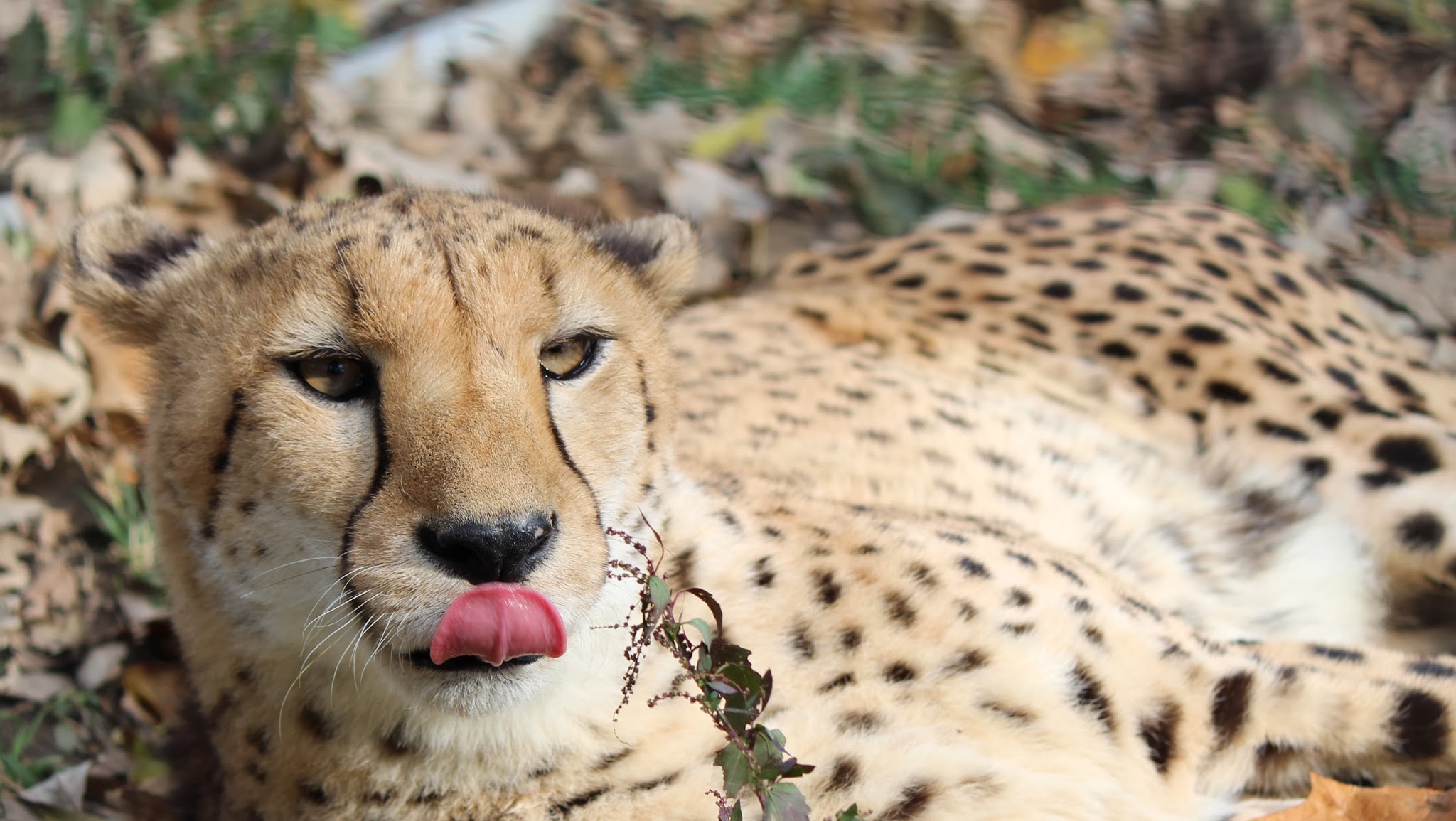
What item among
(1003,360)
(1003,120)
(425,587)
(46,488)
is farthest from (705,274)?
(425,587)

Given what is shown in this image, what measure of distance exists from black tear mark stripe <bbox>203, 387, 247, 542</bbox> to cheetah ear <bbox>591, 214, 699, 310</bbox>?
0.58 m

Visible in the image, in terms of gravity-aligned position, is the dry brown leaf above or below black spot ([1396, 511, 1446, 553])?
above

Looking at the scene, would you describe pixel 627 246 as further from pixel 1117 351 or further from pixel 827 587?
pixel 1117 351

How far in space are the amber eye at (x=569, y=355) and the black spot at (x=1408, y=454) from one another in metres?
2.03

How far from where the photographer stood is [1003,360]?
129 inches

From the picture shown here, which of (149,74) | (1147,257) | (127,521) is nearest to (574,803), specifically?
(127,521)

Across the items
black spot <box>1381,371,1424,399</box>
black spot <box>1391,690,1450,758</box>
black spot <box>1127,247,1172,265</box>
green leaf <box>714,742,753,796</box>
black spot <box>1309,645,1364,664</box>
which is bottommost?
black spot <box>1381,371,1424,399</box>

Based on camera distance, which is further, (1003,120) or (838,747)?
(1003,120)

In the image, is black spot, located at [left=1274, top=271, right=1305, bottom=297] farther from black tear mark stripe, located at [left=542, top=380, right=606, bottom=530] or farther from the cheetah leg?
black tear mark stripe, located at [left=542, top=380, right=606, bottom=530]

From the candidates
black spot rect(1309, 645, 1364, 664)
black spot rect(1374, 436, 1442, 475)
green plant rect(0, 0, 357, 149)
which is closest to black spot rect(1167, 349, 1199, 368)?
black spot rect(1374, 436, 1442, 475)

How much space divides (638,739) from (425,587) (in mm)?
464

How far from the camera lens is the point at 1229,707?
2.13 meters

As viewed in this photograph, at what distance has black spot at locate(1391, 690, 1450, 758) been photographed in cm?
→ 212

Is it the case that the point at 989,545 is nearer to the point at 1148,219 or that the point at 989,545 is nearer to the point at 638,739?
the point at 638,739
